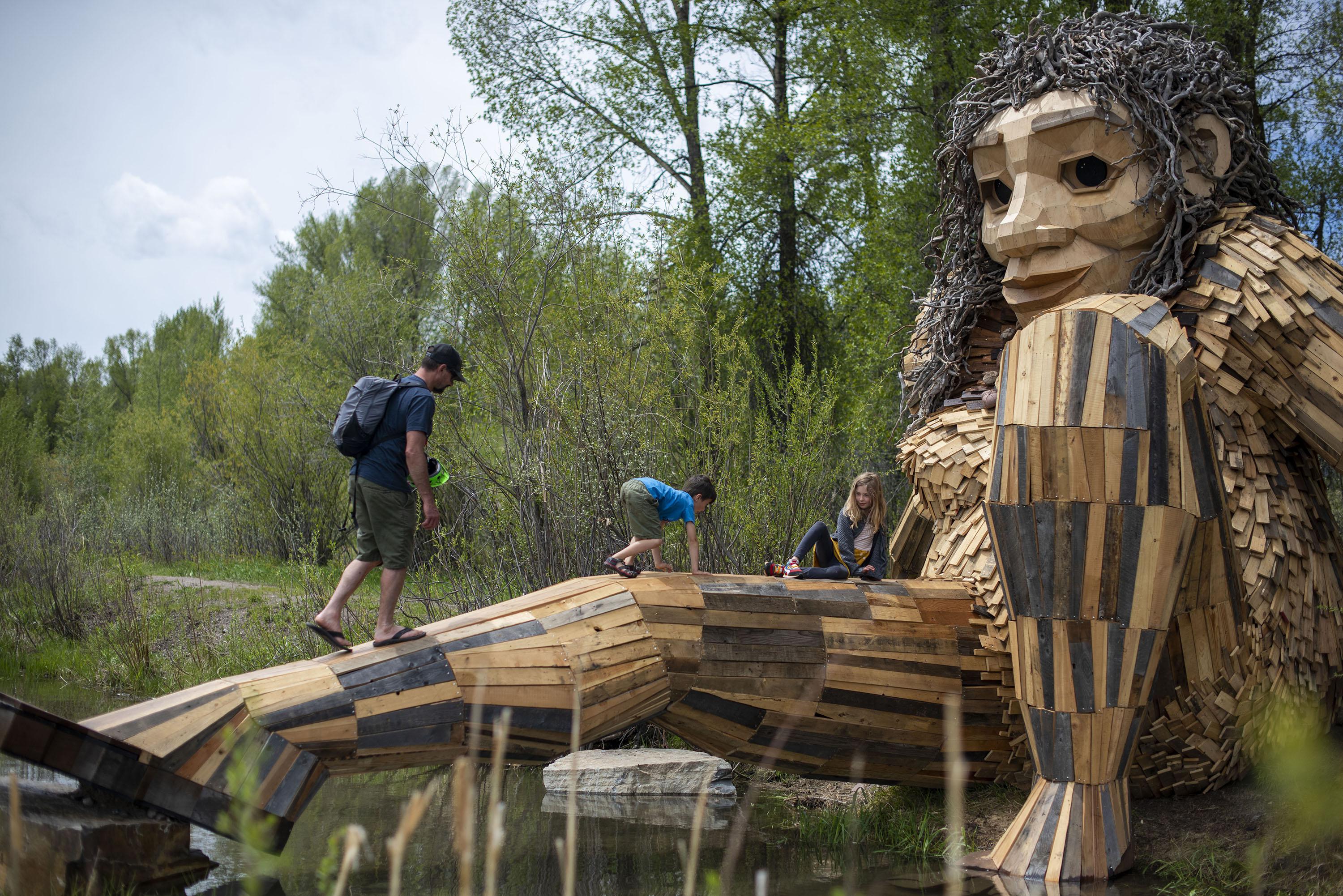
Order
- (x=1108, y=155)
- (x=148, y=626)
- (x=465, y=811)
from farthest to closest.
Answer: (x=148, y=626) → (x=1108, y=155) → (x=465, y=811)

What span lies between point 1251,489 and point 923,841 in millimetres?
1971

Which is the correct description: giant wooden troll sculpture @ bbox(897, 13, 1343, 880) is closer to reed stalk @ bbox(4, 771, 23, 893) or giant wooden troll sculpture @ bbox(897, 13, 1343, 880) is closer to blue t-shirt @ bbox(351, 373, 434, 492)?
blue t-shirt @ bbox(351, 373, 434, 492)

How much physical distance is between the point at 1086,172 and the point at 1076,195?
10 centimetres

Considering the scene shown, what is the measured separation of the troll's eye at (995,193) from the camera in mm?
4832

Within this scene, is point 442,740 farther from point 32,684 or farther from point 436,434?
point 32,684

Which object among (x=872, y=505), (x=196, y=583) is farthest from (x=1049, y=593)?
(x=196, y=583)

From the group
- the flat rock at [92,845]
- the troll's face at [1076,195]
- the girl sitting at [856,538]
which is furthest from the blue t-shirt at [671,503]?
the flat rock at [92,845]

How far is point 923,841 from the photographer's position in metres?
4.87

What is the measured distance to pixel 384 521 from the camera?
426cm

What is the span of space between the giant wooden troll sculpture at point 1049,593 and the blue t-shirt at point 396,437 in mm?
620

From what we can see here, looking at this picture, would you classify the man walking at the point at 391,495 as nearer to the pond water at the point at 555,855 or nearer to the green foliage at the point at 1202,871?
the pond water at the point at 555,855

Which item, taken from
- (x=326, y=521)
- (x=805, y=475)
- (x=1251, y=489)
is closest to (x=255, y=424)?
(x=326, y=521)

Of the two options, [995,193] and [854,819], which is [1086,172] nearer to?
[995,193]

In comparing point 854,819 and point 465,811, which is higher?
point 465,811
